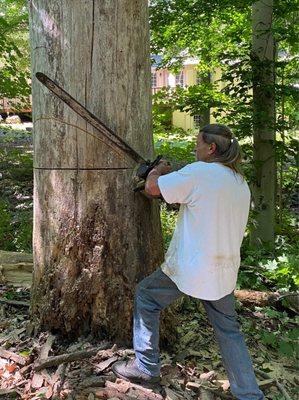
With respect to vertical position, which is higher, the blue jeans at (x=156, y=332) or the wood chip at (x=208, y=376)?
the blue jeans at (x=156, y=332)

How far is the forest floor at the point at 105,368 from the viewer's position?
287 centimetres

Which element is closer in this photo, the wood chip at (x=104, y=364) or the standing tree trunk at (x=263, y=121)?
the wood chip at (x=104, y=364)

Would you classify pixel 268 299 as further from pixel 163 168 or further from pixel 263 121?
pixel 263 121

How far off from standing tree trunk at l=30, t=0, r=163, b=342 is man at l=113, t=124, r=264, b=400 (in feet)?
0.97

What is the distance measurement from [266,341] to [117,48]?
2.44m

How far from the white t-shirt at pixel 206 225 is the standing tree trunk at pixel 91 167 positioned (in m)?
0.47

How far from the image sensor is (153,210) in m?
3.36

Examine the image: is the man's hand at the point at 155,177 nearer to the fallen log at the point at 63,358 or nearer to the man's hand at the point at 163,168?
the man's hand at the point at 163,168

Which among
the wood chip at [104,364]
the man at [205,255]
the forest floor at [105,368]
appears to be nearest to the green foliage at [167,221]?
the forest floor at [105,368]

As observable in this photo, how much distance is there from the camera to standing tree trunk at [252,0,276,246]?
6912mm

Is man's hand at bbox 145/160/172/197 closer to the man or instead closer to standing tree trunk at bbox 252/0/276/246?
the man

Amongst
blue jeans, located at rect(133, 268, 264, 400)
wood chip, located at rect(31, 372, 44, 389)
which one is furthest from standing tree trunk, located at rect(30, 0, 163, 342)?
wood chip, located at rect(31, 372, 44, 389)

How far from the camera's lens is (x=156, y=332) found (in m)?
3.00

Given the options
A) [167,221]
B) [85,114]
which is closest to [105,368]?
[85,114]
